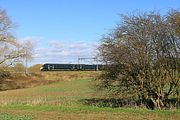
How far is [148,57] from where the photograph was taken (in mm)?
22047

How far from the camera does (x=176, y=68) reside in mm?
22219

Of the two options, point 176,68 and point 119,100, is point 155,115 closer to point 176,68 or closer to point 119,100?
point 176,68

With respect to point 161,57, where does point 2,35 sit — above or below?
above

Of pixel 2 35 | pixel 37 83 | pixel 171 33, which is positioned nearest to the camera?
pixel 171 33

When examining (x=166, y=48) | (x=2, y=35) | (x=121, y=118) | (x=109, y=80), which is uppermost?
(x=2, y=35)

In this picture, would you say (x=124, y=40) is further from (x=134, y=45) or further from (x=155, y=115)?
(x=155, y=115)

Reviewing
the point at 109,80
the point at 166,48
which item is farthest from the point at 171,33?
the point at 109,80

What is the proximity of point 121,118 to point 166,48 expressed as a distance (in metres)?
6.50

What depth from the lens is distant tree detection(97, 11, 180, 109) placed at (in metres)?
21.9

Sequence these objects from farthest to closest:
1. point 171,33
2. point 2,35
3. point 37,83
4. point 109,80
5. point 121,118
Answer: point 37,83
point 2,35
point 109,80
point 171,33
point 121,118

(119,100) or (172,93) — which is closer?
(172,93)

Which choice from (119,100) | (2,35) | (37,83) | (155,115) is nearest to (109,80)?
(119,100)

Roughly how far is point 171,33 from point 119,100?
18.6 feet

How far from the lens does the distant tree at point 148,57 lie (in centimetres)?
2192
